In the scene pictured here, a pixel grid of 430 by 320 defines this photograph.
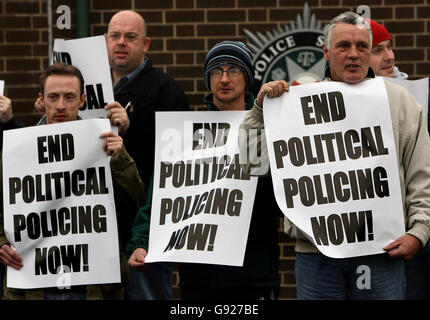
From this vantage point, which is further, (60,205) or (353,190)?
(60,205)

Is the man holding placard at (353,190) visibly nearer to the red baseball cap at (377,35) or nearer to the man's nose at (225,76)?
the man's nose at (225,76)

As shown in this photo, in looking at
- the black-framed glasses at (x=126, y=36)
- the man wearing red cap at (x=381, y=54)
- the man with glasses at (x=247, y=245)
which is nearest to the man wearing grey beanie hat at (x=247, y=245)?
the man with glasses at (x=247, y=245)

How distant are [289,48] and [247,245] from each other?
3.00 metres

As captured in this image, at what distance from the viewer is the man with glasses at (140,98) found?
5312 millimetres

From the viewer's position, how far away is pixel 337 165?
14.4 feet

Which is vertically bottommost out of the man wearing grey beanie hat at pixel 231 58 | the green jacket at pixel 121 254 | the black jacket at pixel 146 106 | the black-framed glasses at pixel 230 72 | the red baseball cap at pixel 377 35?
the green jacket at pixel 121 254

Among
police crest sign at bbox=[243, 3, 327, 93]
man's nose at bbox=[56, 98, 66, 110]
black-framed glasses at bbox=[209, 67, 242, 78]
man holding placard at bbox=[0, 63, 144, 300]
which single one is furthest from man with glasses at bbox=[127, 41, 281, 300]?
police crest sign at bbox=[243, 3, 327, 93]

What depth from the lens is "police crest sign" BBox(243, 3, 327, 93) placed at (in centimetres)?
746

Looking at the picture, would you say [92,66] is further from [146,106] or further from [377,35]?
[377,35]

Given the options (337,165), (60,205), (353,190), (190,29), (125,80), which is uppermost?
(190,29)

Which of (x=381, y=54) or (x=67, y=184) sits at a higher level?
(x=381, y=54)

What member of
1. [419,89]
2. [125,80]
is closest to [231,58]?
[125,80]

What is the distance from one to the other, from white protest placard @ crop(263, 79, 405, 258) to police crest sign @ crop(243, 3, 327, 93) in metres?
2.98

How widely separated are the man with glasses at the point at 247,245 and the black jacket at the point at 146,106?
0.47 metres
